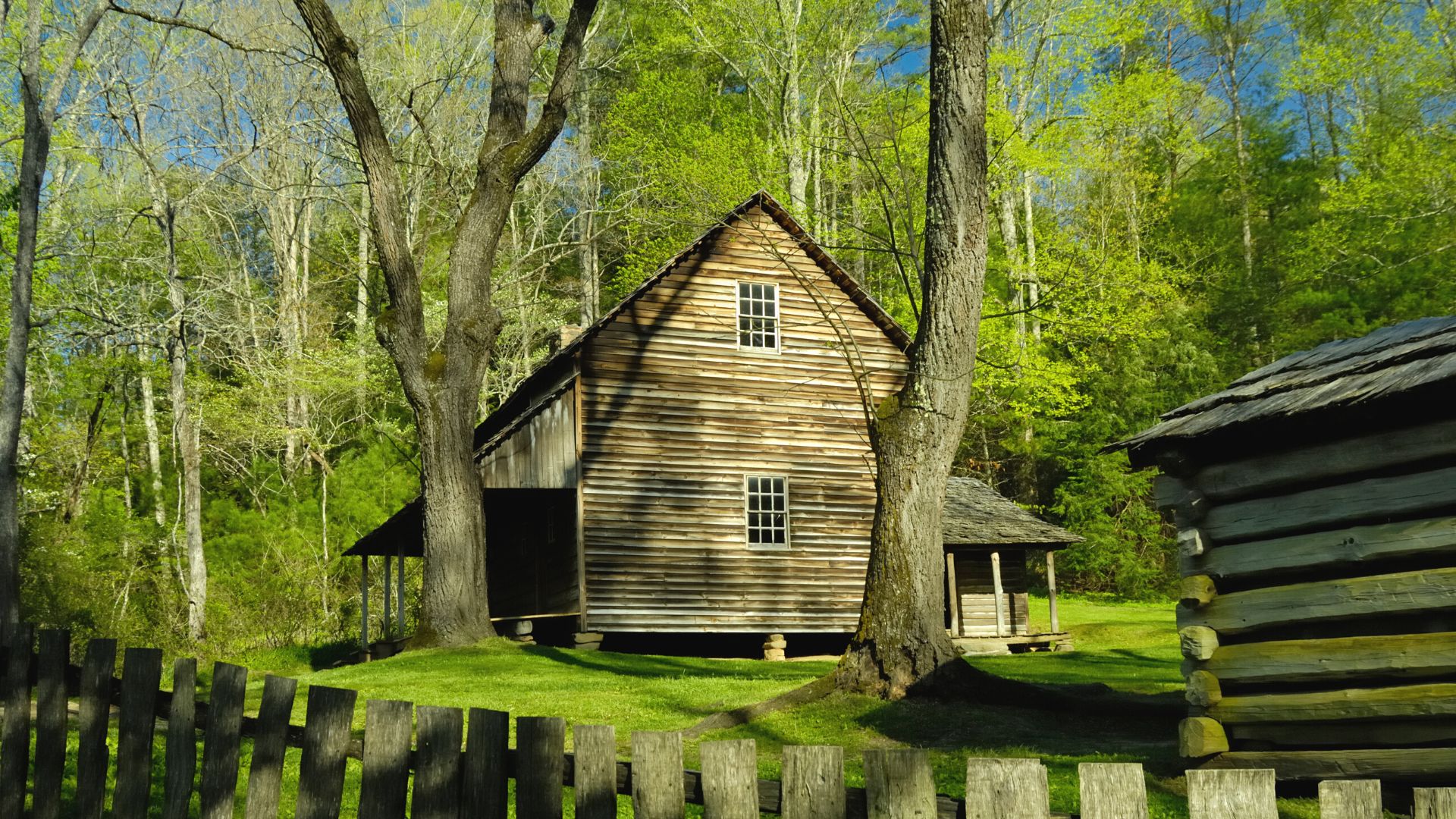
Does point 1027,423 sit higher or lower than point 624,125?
lower

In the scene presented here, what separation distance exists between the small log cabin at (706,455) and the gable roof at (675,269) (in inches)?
2.4

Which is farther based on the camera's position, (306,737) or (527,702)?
(527,702)

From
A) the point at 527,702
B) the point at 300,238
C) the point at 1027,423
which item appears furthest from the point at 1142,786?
the point at 300,238

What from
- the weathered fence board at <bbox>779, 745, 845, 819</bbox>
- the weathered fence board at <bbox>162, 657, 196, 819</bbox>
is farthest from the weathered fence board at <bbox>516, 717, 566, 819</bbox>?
the weathered fence board at <bbox>162, 657, 196, 819</bbox>

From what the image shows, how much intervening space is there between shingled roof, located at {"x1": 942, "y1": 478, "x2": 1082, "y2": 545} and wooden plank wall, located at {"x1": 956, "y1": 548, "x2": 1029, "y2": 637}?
0.91m

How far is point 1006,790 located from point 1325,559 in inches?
238

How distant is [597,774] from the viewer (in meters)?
3.97

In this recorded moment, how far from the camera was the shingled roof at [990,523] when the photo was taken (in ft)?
93.1

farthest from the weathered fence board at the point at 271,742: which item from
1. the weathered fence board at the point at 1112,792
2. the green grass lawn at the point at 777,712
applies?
the green grass lawn at the point at 777,712

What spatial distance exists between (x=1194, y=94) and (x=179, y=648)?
4055cm

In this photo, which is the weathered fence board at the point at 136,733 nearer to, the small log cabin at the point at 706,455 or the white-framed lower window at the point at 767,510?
the small log cabin at the point at 706,455

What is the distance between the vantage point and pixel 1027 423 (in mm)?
40531

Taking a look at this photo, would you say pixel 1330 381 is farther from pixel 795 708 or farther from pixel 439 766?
pixel 439 766

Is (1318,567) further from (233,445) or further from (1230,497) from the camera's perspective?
(233,445)
